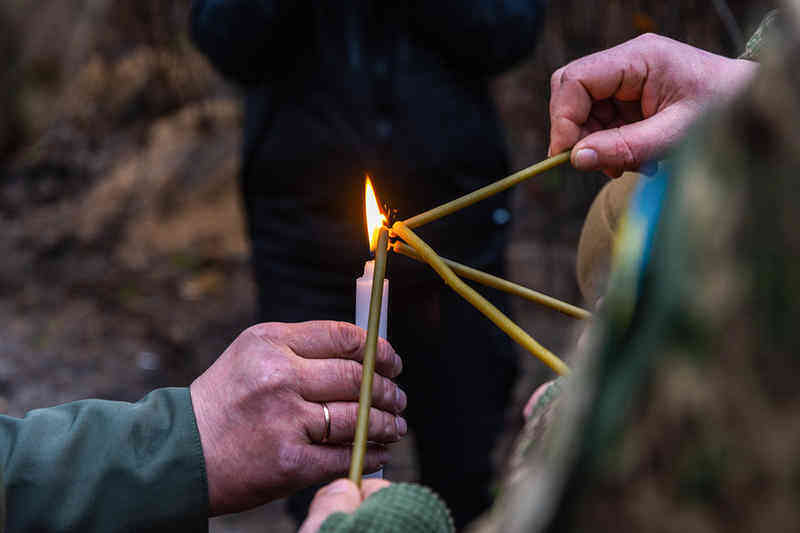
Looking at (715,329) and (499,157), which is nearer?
(715,329)

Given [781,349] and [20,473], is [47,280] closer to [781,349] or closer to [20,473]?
[20,473]

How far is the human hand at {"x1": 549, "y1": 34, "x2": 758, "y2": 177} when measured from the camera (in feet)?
2.95

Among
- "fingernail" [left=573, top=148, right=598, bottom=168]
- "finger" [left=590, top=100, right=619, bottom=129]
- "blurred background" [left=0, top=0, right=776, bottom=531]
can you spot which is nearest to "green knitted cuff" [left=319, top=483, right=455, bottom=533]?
"fingernail" [left=573, top=148, right=598, bottom=168]

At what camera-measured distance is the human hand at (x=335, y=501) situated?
53 cm

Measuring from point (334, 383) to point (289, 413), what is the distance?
6 cm

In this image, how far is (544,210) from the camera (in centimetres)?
342

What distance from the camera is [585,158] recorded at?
896 mm

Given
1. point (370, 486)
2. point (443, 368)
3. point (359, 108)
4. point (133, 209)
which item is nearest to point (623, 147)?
point (370, 486)

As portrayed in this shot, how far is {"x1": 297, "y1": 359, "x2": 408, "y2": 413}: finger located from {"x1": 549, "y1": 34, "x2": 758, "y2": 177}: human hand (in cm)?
35

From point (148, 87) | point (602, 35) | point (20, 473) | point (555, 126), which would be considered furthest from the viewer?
point (148, 87)

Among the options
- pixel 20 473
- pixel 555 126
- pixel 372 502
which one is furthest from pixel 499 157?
pixel 372 502

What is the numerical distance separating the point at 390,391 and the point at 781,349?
648 mm

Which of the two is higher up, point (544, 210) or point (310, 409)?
point (310, 409)

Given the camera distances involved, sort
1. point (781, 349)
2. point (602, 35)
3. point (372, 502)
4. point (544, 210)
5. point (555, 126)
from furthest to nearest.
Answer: point (544, 210) < point (602, 35) < point (555, 126) < point (372, 502) < point (781, 349)
